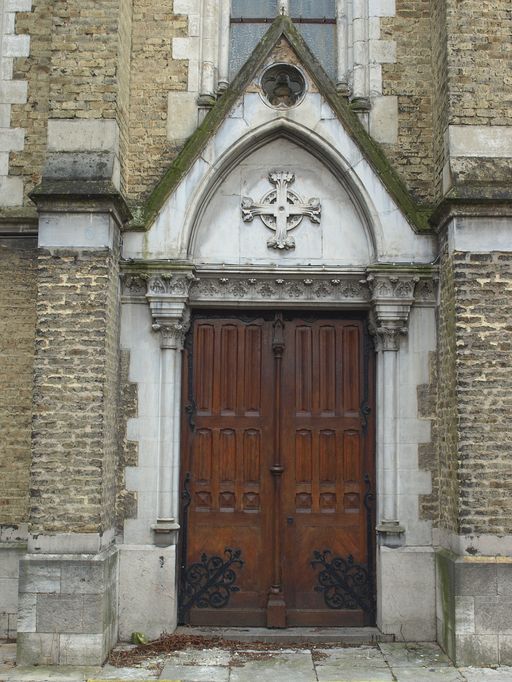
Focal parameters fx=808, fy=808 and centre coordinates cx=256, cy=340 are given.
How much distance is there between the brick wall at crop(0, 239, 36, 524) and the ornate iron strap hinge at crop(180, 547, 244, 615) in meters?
1.84

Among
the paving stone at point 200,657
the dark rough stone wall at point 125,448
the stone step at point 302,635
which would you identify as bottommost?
the paving stone at point 200,657

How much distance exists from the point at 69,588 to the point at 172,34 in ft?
19.0

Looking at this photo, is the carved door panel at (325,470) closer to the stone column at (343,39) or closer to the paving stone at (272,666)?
the paving stone at (272,666)

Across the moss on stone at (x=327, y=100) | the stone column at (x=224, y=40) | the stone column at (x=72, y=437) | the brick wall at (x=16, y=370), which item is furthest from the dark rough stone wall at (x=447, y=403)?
the brick wall at (x=16, y=370)

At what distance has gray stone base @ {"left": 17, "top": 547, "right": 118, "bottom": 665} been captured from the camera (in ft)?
23.6

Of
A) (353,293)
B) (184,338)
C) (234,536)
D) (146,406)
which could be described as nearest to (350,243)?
(353,293)

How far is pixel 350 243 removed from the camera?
28.1 feet

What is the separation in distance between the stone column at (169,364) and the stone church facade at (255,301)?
0.02m

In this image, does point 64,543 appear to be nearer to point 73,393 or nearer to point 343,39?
point 73,393

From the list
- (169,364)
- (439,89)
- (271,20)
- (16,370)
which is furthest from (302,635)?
(271,20)

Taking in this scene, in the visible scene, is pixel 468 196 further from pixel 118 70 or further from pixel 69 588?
pixel 69 588

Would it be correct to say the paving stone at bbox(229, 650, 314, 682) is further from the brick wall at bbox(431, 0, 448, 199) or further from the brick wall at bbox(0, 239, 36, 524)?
the brick wall at bbox(431, 0, 448, 199)

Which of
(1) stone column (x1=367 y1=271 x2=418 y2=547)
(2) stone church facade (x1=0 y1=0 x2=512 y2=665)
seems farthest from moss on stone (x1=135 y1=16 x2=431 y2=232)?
(1) stone column (x1=367 y1=271 x2=418 y2=547)

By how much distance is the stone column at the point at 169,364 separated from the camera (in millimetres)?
8195
